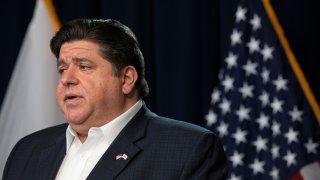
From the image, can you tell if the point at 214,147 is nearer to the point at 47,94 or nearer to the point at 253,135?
the point at 253,135

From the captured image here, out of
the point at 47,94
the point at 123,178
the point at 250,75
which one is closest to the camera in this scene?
the point at 123,178

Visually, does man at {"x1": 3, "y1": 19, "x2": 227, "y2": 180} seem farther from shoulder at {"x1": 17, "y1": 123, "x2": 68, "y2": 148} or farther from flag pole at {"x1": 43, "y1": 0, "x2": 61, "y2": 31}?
flag pole at {"x1": 43, "y1": 0, "x2": 61, "y2": 31}

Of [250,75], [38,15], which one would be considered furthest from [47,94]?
[250,75]

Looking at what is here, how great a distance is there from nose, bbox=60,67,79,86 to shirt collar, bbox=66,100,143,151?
0.69ft

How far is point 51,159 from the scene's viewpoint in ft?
8.05

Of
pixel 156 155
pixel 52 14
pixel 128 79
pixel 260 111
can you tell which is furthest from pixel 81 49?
pixel 52 14

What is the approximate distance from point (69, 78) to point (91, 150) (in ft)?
0.97

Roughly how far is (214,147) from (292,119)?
43.3 inches

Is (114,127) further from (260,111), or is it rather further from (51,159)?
(260,111)

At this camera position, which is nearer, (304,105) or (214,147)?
(214,147)

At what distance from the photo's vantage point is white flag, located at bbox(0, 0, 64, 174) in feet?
12.4

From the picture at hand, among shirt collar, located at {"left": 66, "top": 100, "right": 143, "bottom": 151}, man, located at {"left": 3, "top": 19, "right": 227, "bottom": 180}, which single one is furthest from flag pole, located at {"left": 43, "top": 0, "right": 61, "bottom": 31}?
shirt collar, located at {"left": 66, "top": 100, "right": 143, "bottom": 151}

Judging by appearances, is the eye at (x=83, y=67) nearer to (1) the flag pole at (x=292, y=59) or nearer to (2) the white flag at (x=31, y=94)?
(1) the flag pole at (x=292, y=59)

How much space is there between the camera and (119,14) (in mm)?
3988
